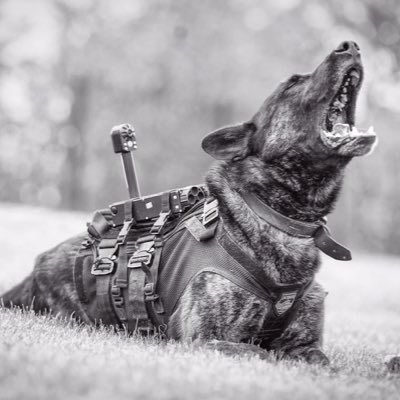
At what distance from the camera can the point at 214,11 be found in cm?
2147

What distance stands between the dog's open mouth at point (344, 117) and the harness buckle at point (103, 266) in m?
1.60

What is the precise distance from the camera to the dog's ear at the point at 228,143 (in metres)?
4.18

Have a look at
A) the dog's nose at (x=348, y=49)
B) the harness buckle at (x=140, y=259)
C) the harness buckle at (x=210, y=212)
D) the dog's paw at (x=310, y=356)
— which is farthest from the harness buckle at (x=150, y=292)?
the dog's nose at (x=348, y=49)

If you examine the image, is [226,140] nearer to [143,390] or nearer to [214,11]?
[143,390]

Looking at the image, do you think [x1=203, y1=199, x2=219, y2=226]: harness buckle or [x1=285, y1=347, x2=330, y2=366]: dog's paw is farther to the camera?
[x1=203, y1=199, x2=219, y2=226]: harness buckle

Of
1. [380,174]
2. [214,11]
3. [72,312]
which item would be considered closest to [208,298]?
[72,312]

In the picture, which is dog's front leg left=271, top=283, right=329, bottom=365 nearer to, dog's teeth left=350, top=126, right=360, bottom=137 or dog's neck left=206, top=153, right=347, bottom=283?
dog's neck left=206, top=153, right=347, bottom=283

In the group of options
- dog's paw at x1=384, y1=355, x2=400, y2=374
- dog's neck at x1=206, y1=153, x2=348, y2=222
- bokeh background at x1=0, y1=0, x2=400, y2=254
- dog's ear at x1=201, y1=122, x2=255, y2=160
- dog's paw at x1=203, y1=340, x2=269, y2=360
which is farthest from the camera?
bokeh background at x1=0, y1=0, x2=400, y2=254

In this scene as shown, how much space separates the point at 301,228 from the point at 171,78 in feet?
64.1

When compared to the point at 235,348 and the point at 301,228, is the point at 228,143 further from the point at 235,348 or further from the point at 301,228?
Result: the point at 235,348

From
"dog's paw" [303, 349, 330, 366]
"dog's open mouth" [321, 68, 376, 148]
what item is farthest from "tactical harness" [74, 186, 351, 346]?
"dog's open mouth" [321, 68, 376, 148]

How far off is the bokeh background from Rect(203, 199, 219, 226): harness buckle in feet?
51.3

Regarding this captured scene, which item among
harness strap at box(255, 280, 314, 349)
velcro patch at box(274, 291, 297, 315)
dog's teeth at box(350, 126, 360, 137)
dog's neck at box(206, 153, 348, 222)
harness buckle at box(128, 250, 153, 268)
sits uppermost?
dog's teeth at box(350, 126, 360, 137)

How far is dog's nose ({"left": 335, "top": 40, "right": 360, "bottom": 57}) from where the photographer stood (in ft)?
13.0
